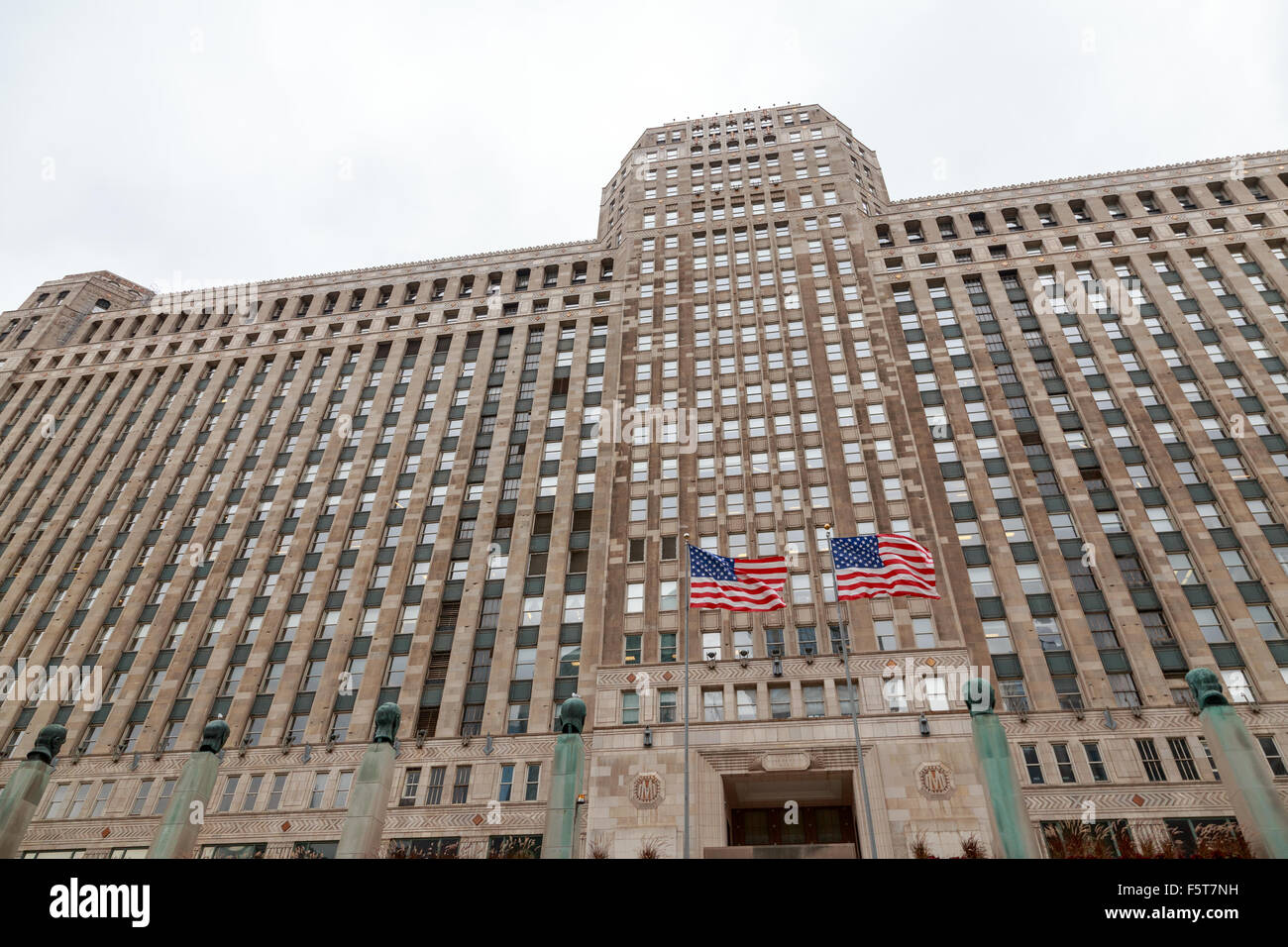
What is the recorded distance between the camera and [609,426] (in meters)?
59.5

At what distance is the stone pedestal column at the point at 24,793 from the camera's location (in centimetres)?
2694

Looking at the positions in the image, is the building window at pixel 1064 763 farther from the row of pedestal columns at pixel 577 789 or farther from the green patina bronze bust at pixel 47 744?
the green patina bronze bust at pixel 47 744

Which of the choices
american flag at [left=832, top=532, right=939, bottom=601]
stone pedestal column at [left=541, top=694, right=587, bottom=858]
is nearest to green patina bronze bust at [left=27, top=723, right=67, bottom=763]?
stone pedestal column at [left=541, top=694, right=587, bottom=858]

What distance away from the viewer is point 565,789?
23.4 meters

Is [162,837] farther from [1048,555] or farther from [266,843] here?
[1048,555]

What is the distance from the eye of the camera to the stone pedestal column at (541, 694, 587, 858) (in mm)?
22250

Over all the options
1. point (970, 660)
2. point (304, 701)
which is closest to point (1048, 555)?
point (970, 660)

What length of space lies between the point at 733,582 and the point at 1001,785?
12.9 meters

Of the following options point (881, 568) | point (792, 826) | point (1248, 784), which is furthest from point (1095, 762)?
point (1248, 784)

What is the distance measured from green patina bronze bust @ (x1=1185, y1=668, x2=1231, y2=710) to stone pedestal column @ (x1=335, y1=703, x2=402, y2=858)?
83.2 ft

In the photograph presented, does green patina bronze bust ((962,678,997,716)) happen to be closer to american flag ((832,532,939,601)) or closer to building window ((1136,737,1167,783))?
american flag ((832,532,939,601))

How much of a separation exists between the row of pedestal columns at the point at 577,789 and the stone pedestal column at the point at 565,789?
0.03 meters

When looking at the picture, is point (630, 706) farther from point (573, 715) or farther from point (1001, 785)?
point (1001, 785)

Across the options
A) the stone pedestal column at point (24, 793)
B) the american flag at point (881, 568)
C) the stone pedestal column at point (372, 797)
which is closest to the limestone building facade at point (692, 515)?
the american flag at point (881, 568)
